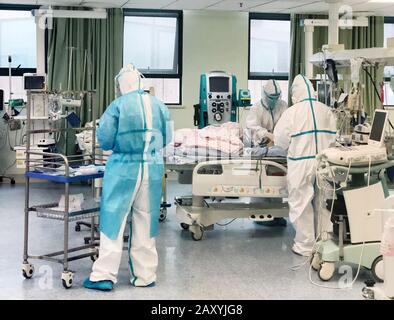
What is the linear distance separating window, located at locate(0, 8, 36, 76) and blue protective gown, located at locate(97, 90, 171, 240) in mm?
5171

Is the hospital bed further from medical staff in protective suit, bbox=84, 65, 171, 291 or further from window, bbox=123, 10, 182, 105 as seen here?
window, bbox=123, 10, 182, 105

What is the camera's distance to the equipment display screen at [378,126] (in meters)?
4.34

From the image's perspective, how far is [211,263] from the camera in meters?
4.76

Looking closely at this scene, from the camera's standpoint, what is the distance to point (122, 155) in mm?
4047

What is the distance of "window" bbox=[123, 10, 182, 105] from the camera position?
914cm

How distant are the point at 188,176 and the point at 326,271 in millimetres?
1831

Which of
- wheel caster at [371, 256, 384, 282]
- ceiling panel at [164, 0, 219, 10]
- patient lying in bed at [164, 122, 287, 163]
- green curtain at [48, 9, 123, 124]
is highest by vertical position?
ceiling panel at [164, 0, 219, 10]

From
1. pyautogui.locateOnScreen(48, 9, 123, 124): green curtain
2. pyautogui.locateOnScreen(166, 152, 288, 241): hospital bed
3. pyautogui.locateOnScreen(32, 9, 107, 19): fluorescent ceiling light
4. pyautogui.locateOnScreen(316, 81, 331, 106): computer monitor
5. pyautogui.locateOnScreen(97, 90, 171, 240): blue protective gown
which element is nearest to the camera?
pyautogui.locateOnScreen(97, 90, 171, 240): blue protective gown

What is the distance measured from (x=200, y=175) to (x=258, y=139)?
2.30 ft

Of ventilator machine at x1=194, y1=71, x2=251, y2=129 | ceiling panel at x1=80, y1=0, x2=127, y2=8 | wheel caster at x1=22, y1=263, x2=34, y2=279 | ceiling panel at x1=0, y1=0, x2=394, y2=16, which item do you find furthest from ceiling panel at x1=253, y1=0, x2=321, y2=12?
wheel caster at x1=22, y1=263, x2=34, y2=279

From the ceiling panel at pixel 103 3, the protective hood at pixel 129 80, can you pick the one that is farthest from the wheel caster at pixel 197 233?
the ceiling panel at pixel 103 3

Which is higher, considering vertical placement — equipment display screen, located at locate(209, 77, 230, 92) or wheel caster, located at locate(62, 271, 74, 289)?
equipment display screen, located at locate(209, 77, 230, 92)

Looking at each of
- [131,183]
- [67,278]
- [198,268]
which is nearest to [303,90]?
[198,268]

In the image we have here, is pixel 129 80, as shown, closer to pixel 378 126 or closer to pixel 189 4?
pixel 378 126
